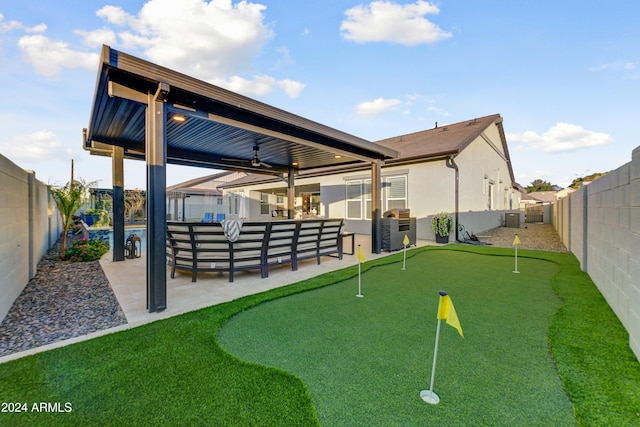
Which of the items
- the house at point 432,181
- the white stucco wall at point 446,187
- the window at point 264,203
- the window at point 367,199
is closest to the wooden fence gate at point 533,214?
the house at point 432,181

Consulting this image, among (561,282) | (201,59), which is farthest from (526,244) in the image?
(201,59)

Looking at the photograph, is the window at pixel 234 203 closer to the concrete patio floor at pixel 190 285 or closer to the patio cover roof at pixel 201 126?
the patio cover roof at pixel 201 126

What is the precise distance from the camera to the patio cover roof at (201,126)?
10.4ft

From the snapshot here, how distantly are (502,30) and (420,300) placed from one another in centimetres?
909

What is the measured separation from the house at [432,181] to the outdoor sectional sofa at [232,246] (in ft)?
21.0

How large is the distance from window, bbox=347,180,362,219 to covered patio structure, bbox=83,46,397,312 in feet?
12.8

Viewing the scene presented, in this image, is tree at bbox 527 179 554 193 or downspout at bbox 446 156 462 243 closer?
downspout at bbox 446 156 462 243

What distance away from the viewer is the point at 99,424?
1.54 metres

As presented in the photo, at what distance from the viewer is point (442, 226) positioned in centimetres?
943

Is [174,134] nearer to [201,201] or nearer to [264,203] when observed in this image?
[264,203]

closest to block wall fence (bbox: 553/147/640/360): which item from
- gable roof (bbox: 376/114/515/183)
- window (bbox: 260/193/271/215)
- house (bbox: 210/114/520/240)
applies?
gable roof (bbox: 376/114/515/183)

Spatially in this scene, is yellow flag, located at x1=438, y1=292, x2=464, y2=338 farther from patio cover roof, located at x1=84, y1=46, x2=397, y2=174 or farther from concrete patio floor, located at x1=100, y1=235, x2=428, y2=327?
patio cover roof, located at x1=84, y1=46, x2=397, y2=174

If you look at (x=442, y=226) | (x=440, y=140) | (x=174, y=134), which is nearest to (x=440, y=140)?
(x=440, y=140)

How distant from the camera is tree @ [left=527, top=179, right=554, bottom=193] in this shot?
55500 mm
